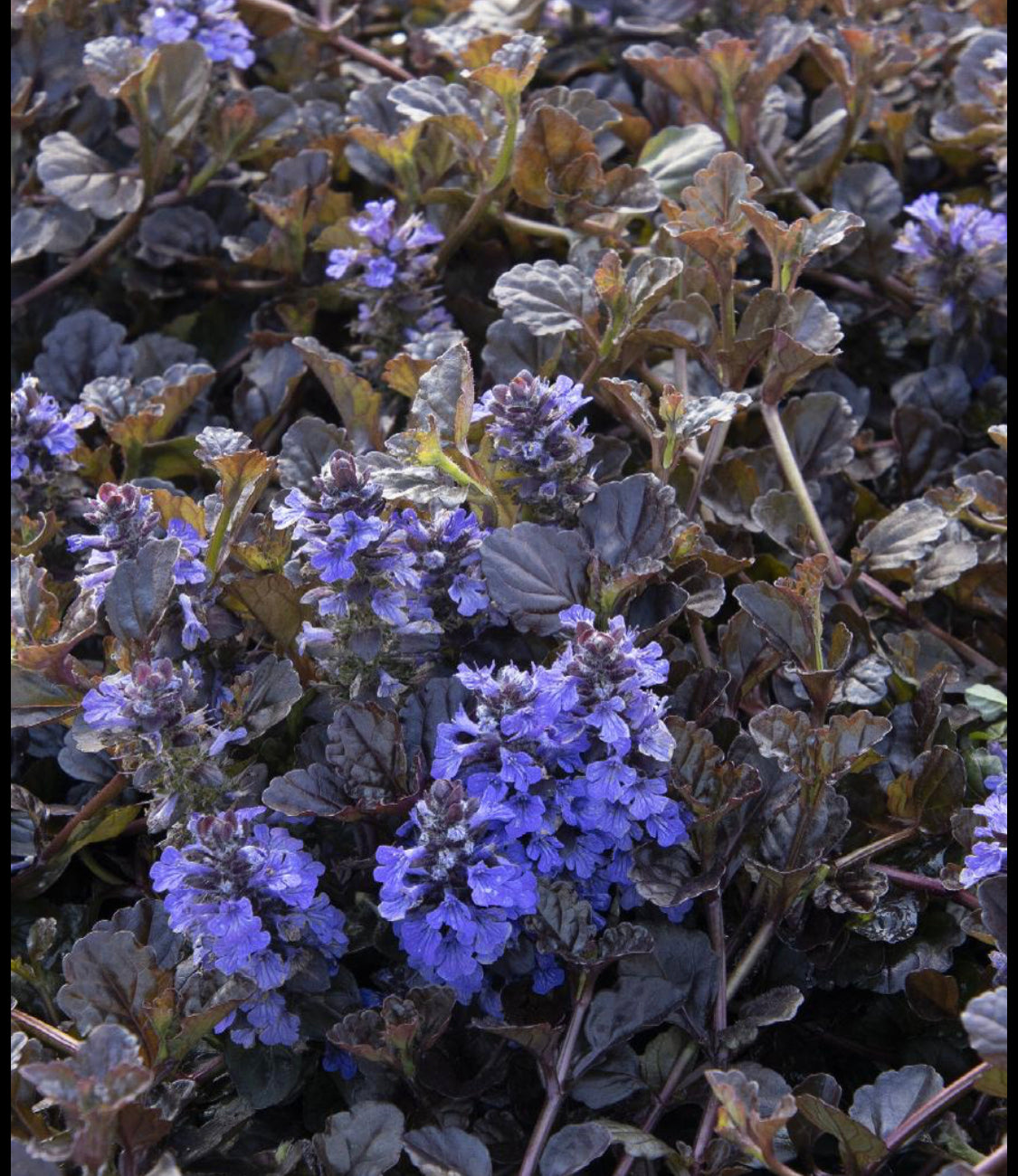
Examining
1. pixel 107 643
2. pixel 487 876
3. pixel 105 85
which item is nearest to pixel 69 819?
pixel 107 643

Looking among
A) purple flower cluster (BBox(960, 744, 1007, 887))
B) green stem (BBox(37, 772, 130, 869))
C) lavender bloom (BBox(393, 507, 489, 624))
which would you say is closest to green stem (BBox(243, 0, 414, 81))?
lavender bloom (BBox(393, 507, 489, 624))

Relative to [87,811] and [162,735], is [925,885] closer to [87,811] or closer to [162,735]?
[162,735]

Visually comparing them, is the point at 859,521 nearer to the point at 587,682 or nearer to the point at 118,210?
the point at 587,682

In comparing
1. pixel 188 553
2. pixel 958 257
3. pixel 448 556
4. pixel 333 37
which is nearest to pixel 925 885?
pixel 448 556

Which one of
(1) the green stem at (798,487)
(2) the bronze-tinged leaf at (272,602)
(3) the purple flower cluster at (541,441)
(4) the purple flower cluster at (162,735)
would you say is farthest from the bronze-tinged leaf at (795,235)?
(4) the purple flower cluster at (162,735)

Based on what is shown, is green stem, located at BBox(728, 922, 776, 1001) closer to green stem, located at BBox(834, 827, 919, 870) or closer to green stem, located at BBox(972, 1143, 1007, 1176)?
green stem, located at BBox(834, 827, 919, 870)

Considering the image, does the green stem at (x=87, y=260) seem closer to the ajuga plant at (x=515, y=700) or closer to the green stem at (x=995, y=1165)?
the ajuga plant at (x=515, y=700)

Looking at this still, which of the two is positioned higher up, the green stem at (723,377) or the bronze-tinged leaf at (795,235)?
the bronze-tinged leaf at (795,235)
